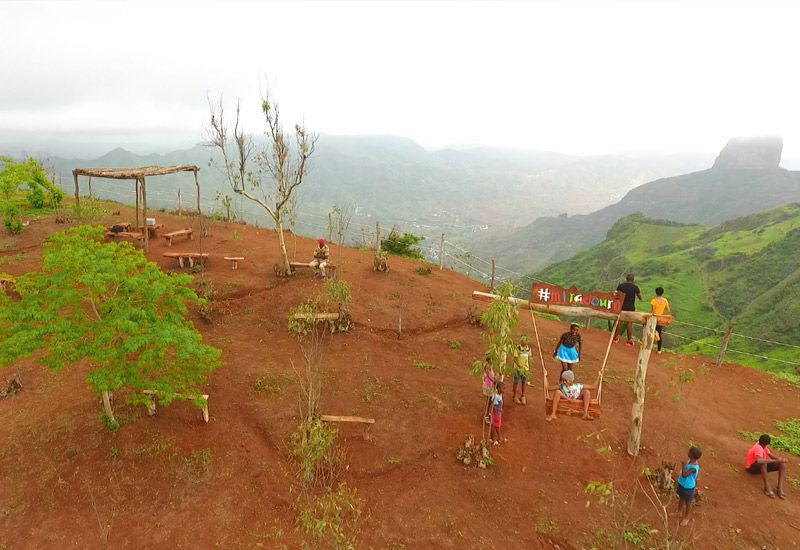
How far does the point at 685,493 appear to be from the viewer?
7.20 metres

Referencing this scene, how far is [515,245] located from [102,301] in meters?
126

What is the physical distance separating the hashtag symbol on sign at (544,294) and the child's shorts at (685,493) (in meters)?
3.99

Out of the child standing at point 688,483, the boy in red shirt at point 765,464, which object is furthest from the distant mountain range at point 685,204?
the child standing at point 688,483

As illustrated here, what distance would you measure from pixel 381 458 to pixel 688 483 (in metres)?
5.55

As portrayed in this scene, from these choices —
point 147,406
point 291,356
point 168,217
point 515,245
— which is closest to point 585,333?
point 291,356

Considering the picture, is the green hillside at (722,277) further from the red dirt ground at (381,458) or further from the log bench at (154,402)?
the log bench at (154,402)

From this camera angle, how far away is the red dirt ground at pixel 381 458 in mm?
6902

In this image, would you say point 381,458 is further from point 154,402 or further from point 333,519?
point 154,402

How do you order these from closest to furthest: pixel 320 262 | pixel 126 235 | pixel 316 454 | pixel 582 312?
pixel 316 454 < pixel 582 312 < pixel 320 262 < pixel 126 235

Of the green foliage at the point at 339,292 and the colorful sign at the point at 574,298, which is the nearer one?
the colorful sign at the point at 574,298

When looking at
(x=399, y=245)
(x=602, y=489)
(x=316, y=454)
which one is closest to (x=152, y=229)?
(x=399, y=245)

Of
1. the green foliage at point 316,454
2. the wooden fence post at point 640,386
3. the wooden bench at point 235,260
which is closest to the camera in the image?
the green foliage at point 316,454

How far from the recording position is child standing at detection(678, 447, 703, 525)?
→ 6996 mm

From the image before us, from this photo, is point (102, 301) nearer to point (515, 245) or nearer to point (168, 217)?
point (168, 217)
